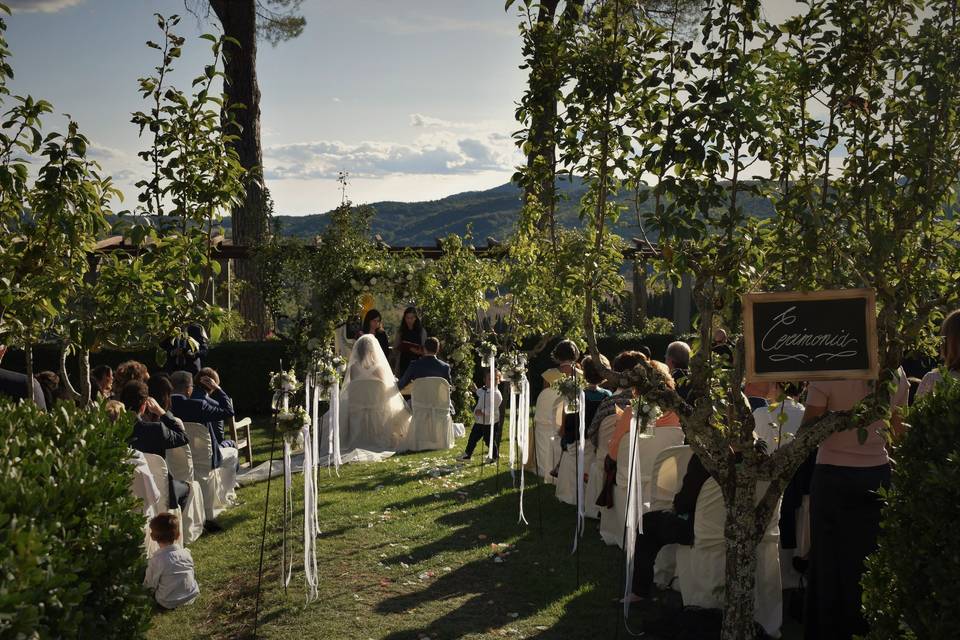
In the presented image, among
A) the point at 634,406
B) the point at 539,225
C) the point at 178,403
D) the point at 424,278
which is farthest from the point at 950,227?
the point at 424,278

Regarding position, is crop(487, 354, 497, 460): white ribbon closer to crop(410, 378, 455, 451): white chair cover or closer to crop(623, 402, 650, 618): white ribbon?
crop(410, 378, 455, 451): white chair cover

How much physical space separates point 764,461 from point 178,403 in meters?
5.59

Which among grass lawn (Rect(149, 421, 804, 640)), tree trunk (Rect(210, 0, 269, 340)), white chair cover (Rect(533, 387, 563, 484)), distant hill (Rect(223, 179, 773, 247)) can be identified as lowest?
grass lawn (Rect(149, 421, 804, 640))

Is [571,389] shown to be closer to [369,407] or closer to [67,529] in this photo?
[67,529]

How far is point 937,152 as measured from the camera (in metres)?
4.10

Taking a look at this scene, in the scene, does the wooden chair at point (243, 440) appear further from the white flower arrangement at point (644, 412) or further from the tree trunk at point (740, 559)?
the tree trunk at point (740, 559)

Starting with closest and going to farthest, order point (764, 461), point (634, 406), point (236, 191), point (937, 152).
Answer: point (937, 152) → point (764, 461) → point (236, 191) → point (634, 406)

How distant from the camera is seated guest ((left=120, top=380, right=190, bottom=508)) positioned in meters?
6.79

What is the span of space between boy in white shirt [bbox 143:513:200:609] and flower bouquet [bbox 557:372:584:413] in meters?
3.02

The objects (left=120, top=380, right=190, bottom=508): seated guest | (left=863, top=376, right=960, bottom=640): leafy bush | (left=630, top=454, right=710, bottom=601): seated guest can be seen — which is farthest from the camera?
(left=120, top=380, right=190, bottom=508): seated guest

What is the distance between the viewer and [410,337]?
1414 cm

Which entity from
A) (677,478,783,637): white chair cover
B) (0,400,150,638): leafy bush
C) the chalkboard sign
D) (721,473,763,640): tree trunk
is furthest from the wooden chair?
the chalkboard sign

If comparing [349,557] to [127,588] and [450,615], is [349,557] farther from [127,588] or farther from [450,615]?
[127,588]

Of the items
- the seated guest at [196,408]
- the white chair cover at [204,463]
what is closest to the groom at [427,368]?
the seated guest at [196,408]
